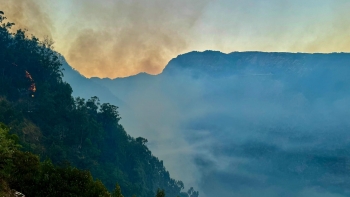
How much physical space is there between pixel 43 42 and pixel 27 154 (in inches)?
3308

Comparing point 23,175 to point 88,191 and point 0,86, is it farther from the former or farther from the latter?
point 0,86

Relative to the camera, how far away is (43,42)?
101312 mm

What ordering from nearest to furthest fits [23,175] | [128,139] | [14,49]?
[23,175]
[14,49]
[128,139]

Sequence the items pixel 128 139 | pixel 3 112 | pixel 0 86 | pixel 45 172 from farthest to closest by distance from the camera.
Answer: pixel 128 139, pixel 0 86, pixel 3 112, pixel 45 172

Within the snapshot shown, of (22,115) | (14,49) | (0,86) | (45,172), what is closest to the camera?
(45,172)

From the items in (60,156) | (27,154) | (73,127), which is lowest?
(27,154)

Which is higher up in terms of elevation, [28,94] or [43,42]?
[43,42]

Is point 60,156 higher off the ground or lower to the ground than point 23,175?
higher

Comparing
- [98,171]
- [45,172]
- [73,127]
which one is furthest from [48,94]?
[45,172]

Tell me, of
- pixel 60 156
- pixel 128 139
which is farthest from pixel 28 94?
pixel 128 139

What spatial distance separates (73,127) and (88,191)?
6471 cm

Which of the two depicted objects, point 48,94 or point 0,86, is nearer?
point 0,86

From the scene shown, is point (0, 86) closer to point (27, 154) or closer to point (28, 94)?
point (28, 94)

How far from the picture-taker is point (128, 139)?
12938 cm
